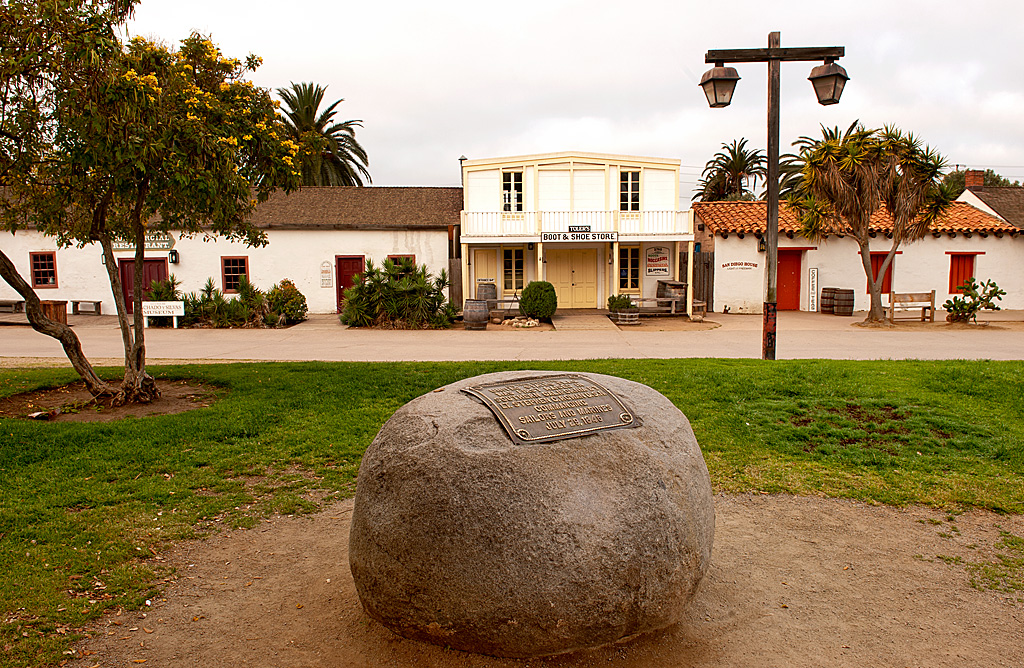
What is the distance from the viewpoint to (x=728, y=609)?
159 inches

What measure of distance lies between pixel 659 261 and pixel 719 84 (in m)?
15.5

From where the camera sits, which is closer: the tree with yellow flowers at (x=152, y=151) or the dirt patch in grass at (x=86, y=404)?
the tree with yellow flowers at (x=152, y=151)

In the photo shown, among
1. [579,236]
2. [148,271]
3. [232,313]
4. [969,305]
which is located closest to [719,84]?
[579,236]

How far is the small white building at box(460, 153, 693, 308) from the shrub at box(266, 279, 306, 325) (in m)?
5.35

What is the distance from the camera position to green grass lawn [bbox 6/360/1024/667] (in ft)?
14.6

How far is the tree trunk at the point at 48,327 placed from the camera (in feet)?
25.6

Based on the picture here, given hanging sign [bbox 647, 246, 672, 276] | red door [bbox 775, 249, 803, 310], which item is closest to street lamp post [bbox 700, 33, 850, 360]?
hanging sign [bbox 647, 246, 672, 276]

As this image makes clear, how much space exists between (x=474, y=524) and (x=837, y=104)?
365 inches

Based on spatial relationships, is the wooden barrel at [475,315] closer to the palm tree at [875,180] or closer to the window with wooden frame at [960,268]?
the palm tree at [875,180]

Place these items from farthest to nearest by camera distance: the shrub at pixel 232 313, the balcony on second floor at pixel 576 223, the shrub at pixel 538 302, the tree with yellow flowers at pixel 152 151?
the balcony on second floor at pixel 576 223, the shrub at pixel 538 302, the shrub at pixel 232 313, the tree with yellow flowers at pixel 152 151

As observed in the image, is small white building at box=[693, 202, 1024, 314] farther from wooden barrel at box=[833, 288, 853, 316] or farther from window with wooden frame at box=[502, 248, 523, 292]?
window with wooden frame at box=[502, 248, 523, 292]

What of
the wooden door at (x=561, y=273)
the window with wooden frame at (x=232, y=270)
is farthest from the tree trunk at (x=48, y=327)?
the wooden door at (x=561, y=273)

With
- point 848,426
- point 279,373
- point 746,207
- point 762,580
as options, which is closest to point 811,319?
point 746,207

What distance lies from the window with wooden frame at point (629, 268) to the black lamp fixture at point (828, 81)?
15363mm
